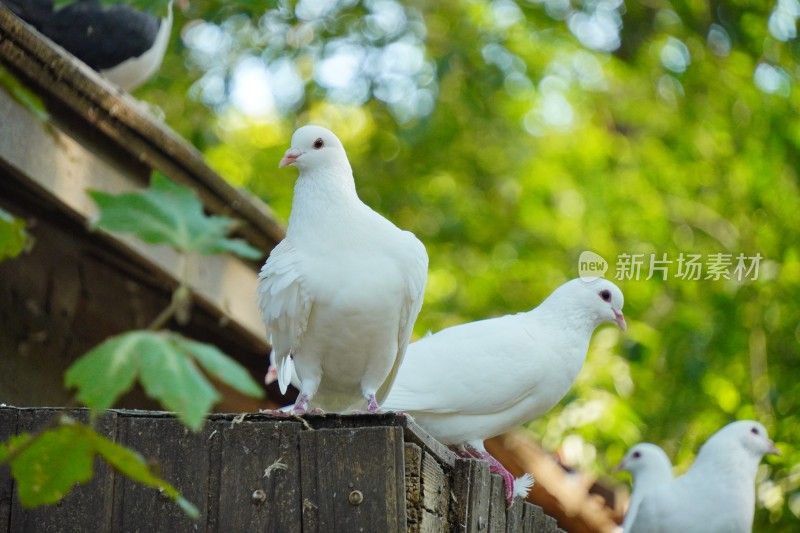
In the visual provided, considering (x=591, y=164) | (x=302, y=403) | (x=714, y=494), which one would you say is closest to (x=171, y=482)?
(x=302, y=403)

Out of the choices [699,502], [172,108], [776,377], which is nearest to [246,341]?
[699,502]

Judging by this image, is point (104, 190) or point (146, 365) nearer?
point (146, 365)

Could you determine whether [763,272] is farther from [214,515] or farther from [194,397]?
[194,397]

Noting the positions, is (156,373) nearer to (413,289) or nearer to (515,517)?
(413,289)

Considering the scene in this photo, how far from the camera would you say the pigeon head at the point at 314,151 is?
3.43 metres

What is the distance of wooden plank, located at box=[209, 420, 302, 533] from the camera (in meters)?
2.41

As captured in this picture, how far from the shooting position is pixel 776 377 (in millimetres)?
8727

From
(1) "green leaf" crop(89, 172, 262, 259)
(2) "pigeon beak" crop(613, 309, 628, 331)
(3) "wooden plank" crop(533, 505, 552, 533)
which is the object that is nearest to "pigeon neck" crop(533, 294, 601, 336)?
(2) "pigeon beak" crop(613, 309, 628, 331)

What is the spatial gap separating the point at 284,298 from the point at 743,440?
3534mm

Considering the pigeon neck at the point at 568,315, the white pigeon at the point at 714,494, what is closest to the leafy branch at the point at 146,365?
the pigeon neck at the point at 568,315

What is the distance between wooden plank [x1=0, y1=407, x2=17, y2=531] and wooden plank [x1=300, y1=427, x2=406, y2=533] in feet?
2.22

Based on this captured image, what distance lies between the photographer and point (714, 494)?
18.2 feet

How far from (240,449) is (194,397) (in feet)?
4.37

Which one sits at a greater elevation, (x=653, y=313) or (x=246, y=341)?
(x=246, y=341)
